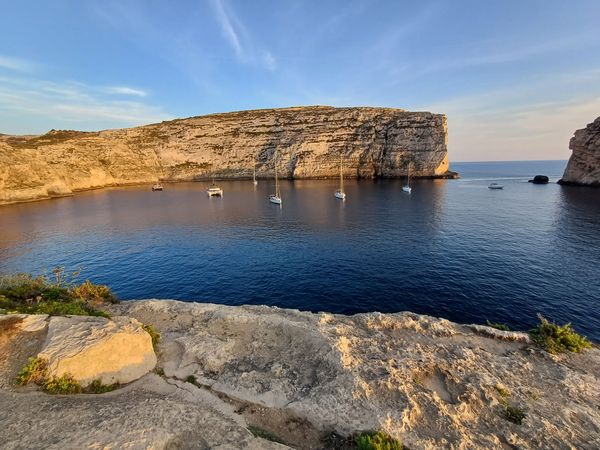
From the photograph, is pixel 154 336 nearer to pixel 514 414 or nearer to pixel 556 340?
pixel 514 414

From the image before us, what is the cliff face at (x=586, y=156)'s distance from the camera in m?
89.1

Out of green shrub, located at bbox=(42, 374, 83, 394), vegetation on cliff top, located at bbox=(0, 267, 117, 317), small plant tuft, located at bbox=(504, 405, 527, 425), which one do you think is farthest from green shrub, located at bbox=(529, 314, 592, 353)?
vegetation on cliff top, located at bbox=(0, 267, 117, 317)

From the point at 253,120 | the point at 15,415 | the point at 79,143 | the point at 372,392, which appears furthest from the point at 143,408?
the point at 79,143

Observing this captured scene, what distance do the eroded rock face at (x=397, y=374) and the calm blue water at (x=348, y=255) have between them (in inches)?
362

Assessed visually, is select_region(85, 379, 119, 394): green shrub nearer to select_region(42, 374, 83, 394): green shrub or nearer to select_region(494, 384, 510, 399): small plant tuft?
select_region(42, 374, 83, 394): green shrub

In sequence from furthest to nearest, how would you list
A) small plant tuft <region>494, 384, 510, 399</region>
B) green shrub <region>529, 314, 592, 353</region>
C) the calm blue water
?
the calm blue water, green shrub <region>529, 314, 592, 353</region>, small plant tuft <region>494, 384, 510, 399</region>

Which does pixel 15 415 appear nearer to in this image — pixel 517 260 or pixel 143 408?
pixel 143 408

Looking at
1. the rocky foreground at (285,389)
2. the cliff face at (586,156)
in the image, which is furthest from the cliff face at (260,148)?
the rocky foreground at (285,389)

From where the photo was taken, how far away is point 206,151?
148000mm

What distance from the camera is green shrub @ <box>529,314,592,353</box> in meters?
15.4

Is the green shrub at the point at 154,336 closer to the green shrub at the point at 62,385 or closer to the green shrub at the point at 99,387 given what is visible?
the green shrub at the point at 99,387

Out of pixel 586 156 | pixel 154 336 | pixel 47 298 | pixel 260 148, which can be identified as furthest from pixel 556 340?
pixel 260 148

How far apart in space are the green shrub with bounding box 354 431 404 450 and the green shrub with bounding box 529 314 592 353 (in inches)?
466

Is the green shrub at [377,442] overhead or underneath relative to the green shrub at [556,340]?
overhead
